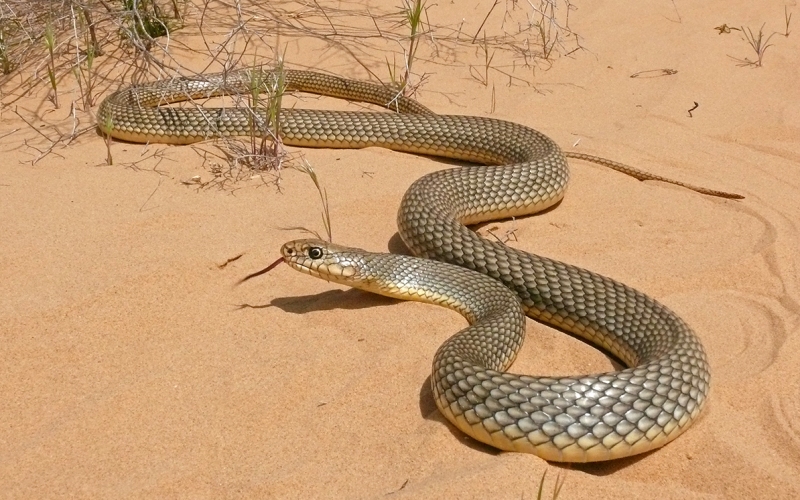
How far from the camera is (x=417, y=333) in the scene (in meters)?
4.60

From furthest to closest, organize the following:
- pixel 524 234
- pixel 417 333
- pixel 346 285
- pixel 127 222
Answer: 1. pixel 524 234
2. pixel 127 222
3. pixel 346 285
4. pixel 417 333

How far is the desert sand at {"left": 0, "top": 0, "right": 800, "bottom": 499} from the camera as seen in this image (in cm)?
363

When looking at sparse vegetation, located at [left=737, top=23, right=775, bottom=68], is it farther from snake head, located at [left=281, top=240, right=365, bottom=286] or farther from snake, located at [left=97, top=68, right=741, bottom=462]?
snake head, located at [left=281, top=240, right=365, bottom=286]

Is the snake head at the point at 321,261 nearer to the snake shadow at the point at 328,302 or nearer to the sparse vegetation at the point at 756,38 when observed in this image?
the snake shadow at the point at 328,302

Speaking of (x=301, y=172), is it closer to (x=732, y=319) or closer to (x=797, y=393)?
(x=732, y=319)

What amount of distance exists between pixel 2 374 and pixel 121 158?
2797mm

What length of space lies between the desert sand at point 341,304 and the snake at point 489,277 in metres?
0.13

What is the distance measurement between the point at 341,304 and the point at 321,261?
29 cm

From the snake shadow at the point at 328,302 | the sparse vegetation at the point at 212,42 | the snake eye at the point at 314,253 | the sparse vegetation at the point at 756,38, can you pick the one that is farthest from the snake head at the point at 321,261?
the sparse vegetation at the point at 756,38

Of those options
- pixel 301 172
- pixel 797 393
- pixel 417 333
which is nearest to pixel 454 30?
pixel 301 172

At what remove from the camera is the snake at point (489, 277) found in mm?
3604

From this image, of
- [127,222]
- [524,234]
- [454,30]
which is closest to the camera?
[127,222]

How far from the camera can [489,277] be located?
16.3 feet

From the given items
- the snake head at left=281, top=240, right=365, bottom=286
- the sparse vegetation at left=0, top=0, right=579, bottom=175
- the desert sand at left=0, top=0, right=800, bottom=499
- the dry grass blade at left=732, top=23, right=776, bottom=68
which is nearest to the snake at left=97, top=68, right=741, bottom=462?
the snake head at left=281, top=240, right=365, bottom=286
